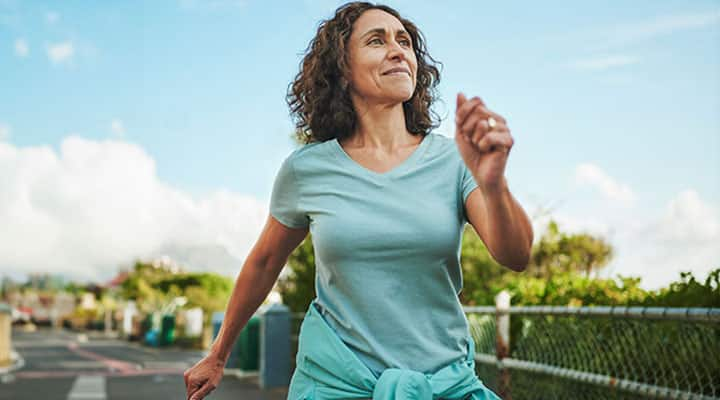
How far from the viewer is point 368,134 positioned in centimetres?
216

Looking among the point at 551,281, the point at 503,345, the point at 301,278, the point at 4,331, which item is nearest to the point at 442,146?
the point at 503,345

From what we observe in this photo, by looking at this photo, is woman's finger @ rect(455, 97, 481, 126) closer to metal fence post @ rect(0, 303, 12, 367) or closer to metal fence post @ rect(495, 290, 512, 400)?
metal fence post @ rect(495, 290, 512, 400)

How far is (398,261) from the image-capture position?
1.92 metres

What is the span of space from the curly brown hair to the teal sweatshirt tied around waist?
20.1 inches

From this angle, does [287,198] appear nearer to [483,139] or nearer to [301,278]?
[483,139]

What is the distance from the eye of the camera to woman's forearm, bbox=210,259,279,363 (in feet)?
7.56

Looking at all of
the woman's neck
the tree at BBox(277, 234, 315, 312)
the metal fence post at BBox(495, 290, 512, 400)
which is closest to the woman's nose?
the woman's neck

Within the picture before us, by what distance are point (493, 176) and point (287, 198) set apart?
70 centimetres

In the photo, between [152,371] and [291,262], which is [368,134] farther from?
[152,371]

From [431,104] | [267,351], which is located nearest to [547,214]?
[267,351]

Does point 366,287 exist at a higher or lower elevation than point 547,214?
lower

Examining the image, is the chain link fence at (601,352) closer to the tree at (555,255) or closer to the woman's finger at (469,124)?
the woman's finger at (469,124)

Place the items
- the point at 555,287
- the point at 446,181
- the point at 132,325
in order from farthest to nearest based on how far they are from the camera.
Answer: the point at 132,325, the point at 555,287, the point at 446,181

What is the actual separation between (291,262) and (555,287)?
7637 mm
